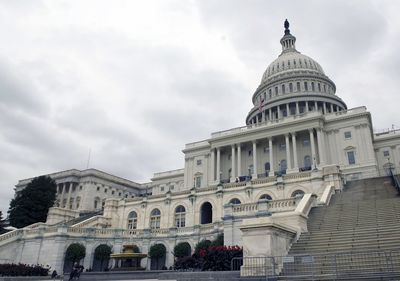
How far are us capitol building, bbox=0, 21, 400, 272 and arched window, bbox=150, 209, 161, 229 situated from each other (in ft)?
0.50

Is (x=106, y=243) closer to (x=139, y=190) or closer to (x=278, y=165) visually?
(x=278, y=165)

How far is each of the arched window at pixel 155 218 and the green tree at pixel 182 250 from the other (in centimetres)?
1109

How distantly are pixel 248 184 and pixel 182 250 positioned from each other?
12100 mm

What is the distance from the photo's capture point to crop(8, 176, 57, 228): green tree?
63594mm

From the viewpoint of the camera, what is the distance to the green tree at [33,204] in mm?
63594

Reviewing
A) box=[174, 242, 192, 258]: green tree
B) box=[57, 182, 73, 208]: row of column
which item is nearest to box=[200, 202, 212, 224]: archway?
box=[174, 242, 192, 258]: green tree

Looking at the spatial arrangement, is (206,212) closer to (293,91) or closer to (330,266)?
(330,266)

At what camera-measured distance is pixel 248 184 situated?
46.2 m

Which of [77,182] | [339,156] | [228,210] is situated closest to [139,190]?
[77,182]

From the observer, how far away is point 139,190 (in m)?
117

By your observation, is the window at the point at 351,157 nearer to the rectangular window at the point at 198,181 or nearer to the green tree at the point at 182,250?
the rectangular window at the point at 198,181

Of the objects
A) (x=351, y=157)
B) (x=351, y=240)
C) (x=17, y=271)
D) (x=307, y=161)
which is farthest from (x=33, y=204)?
(x=351, y=240)

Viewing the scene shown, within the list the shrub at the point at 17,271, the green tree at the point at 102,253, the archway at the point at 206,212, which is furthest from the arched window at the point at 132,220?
the shrub at the point at 17,271

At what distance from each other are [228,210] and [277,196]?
41.0 ft
